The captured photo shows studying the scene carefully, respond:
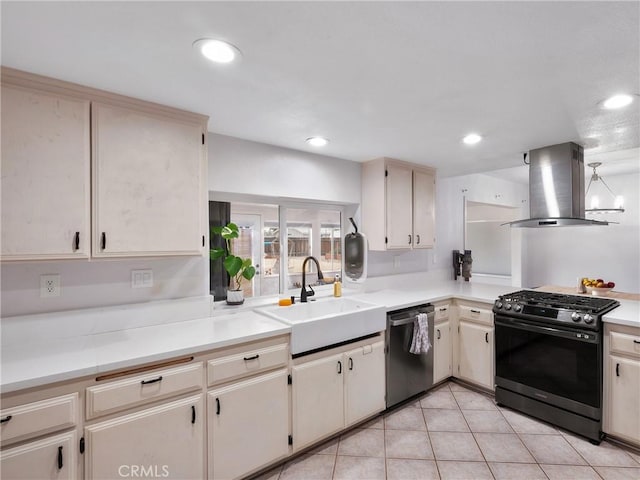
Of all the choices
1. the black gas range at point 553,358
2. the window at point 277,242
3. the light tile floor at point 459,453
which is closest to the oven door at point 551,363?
the black gas range at point 553,358

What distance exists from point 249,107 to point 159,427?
1.76 metres

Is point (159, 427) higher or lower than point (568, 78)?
lower

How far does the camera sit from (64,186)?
1.57 meters

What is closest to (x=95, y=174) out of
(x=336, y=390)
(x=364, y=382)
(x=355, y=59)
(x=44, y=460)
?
(x=44, y=460)

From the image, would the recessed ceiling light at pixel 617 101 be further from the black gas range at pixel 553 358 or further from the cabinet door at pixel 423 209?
the cabinet door at pixel 423 209

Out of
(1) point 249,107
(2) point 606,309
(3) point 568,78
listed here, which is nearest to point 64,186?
(1) point 249,107

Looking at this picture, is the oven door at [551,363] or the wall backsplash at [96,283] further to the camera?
the oven door at [551,363]

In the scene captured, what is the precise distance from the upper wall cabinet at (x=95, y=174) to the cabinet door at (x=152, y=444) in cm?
82

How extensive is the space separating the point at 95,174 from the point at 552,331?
3.18m

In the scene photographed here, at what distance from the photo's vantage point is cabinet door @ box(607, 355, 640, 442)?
2.10 meters

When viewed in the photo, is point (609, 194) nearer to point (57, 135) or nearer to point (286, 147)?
point (286, 147)

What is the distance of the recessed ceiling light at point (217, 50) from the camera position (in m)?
1.26

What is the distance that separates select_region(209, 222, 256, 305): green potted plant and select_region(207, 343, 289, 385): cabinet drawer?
0.63 m

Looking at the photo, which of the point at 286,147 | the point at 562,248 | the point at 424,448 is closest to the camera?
the point at 424,448
